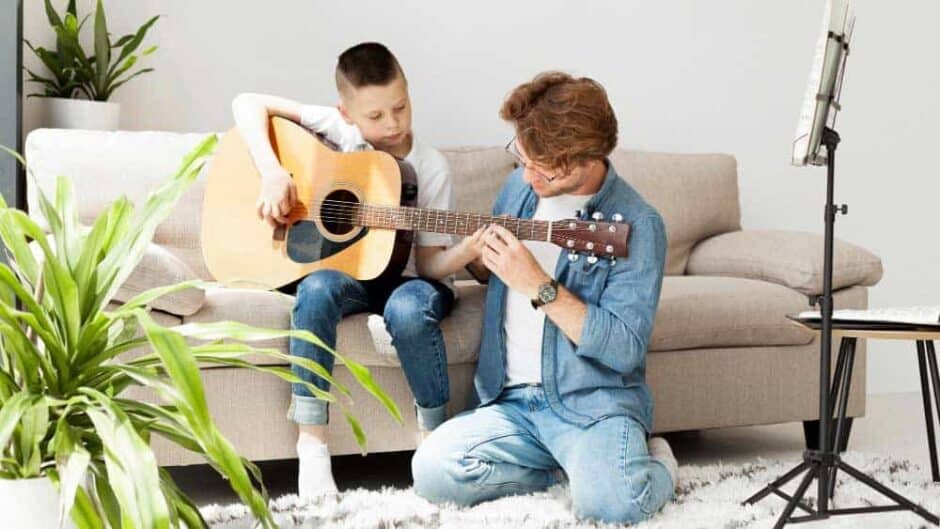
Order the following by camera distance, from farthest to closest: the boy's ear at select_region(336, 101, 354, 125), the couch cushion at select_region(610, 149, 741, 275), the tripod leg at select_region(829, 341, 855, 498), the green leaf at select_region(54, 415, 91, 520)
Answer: the couch cushion at select_region(610, 149, 741, 275) → the boy's ear at select_region(336, 101, 354, 125) → the tripod leg at select_region(829, 341, 855, 498) → the green leaf at select_region(54, 415, 91, 520)

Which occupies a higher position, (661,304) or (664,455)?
(661,304)

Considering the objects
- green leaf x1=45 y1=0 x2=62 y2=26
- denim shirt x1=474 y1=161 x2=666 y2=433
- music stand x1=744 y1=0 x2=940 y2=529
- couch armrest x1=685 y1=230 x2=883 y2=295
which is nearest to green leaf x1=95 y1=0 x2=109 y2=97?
green leaf x1=45 y1=0 x2=62 y2=26

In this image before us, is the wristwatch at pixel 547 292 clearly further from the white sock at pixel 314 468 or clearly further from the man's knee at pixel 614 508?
the white sock at pixel 314 468

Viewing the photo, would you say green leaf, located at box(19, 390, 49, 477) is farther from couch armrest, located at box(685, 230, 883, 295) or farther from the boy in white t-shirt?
couch armrest, located at box(685, 230, 883, 295)

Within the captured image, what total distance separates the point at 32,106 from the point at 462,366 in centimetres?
142

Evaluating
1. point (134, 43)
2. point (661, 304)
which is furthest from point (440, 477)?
point (134, 43)

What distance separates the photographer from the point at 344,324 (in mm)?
2520

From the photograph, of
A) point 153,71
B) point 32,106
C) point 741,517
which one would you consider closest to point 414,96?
point 153,71

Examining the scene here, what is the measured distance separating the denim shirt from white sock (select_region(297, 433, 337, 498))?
46 centimetres

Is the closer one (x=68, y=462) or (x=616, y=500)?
(x=68, y=462)

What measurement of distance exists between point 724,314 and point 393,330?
917 mm

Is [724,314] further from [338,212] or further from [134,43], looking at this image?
[134,43]

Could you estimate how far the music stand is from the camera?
202 centimetres

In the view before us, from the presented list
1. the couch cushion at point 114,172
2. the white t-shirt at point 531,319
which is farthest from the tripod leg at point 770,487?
the couch cushion at point 114,172
